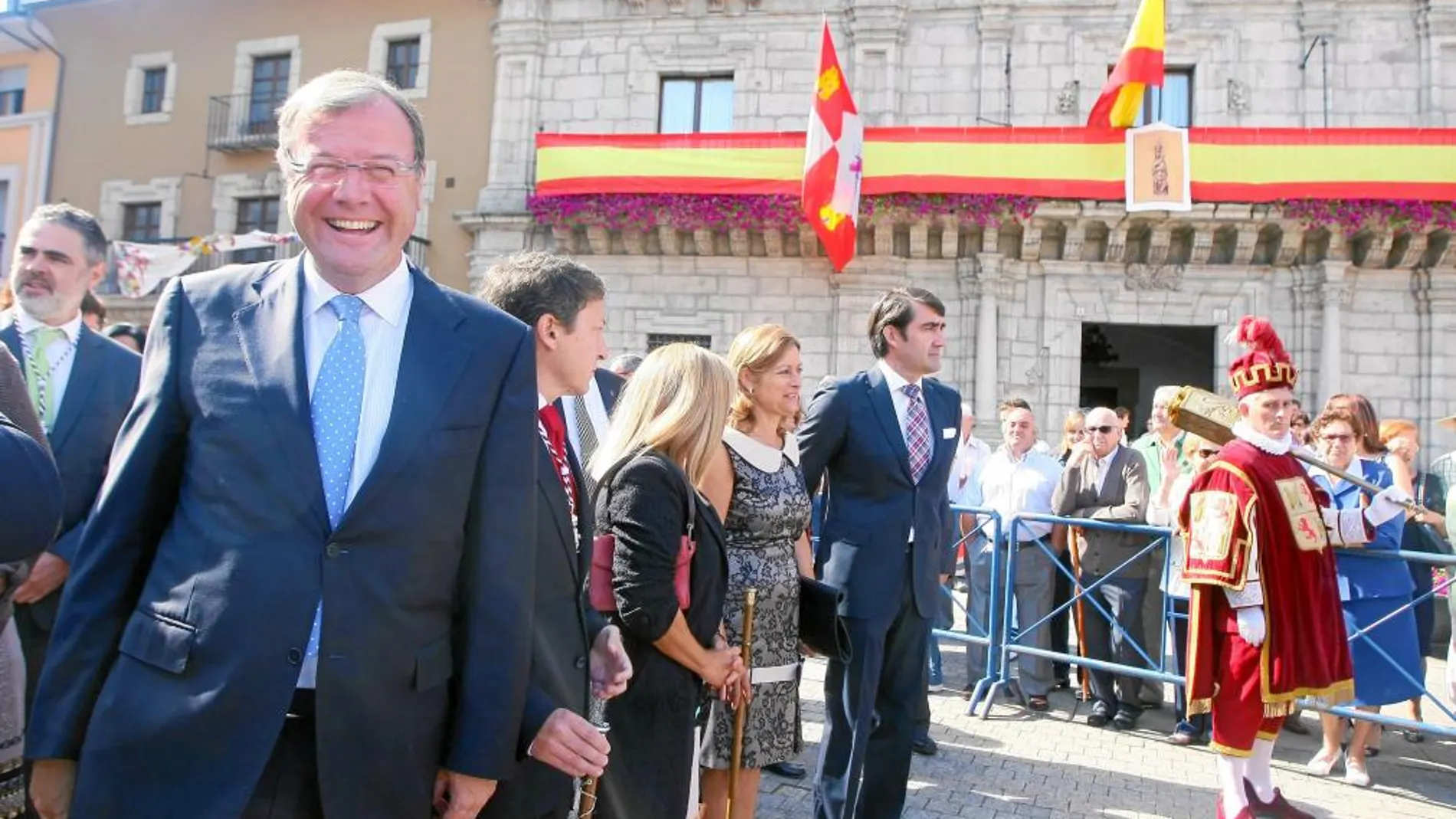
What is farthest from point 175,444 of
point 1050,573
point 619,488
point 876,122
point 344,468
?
point 876,122

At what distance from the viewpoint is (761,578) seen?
3287 mm

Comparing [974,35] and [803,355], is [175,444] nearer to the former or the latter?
[803,355]

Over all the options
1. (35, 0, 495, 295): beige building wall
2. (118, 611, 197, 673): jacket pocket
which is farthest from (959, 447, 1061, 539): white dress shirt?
(35, 0, 495, 295): beige building wall

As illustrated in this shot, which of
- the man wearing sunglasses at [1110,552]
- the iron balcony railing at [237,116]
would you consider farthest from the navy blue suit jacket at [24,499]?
the iron balcony railing at [237,116]

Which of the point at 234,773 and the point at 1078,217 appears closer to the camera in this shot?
the point at 234,773

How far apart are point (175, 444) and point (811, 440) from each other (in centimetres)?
277

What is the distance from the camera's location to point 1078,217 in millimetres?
13328

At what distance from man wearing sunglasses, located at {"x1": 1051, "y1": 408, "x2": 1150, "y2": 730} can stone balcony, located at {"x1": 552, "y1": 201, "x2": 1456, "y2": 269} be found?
8.08 meters

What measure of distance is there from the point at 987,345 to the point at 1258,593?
10.2 metres

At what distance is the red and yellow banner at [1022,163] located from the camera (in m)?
12.2

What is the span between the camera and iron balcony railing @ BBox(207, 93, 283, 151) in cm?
1781

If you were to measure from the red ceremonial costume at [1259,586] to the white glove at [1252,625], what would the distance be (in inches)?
1.4

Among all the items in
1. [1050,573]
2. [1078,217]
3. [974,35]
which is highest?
[974,35]

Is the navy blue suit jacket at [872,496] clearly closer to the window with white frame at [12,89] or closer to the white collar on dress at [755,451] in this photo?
the white collar on dress at [755,451]
